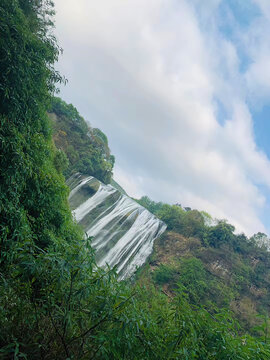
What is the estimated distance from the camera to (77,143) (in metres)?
23.4

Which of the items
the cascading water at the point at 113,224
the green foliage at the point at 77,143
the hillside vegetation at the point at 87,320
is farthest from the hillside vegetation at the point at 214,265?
the hillside vegetation at the point at 87,320

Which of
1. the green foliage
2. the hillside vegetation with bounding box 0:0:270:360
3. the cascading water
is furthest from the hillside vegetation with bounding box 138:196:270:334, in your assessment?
the hillside vegetation with bounding box 0:0:270:360

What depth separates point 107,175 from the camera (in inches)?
957

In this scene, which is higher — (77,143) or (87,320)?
(77,143)

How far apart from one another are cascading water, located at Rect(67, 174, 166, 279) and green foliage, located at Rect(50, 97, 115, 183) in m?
1.50

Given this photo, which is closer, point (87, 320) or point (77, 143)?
point (87, 320)

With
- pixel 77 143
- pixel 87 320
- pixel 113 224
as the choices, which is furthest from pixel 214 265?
pixel 87 320

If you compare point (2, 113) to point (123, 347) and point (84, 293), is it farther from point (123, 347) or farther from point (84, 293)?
point (123, 347)

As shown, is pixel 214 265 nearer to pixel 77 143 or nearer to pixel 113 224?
pixel 113 224

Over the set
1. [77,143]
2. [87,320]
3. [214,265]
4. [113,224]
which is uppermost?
[214,265]

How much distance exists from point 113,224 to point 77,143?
957cm

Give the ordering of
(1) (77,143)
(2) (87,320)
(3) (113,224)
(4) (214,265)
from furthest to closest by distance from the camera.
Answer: (1) (77,143), (4) (214,265), (3) (113,224), (2) (87,320)

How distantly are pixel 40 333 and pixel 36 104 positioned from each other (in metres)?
4.67

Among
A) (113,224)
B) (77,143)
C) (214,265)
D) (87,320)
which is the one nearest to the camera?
(87,320)
